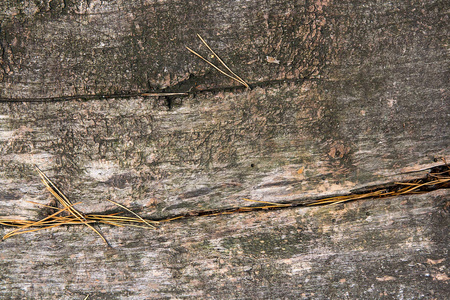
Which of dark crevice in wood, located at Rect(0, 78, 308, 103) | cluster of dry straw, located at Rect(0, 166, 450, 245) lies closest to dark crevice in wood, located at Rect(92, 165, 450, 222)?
cluster of dry straw, located at Rect(0, 166, 450, 245)

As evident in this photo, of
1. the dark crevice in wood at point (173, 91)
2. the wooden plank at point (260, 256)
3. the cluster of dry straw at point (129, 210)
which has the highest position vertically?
the dark crevice in wood at point (173, 91)

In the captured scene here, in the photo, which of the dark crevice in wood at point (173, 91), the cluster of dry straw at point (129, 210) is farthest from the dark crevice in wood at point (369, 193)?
the dark crevice in wood at point (173, 91)

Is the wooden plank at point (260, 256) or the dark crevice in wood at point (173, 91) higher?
the dark crevice in wood at point (173, 91)

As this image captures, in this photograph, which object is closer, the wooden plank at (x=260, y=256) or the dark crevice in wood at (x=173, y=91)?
the dark crevice in wood at (x=173, y=91)

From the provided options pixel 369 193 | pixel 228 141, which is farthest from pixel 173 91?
pixel 369 193

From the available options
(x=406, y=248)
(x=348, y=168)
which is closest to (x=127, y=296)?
(x=348, y=168)

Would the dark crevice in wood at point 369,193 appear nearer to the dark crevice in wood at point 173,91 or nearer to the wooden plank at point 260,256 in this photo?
the wooden plank at point 260,256

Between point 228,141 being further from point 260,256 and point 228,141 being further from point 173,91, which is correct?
point 260,256
